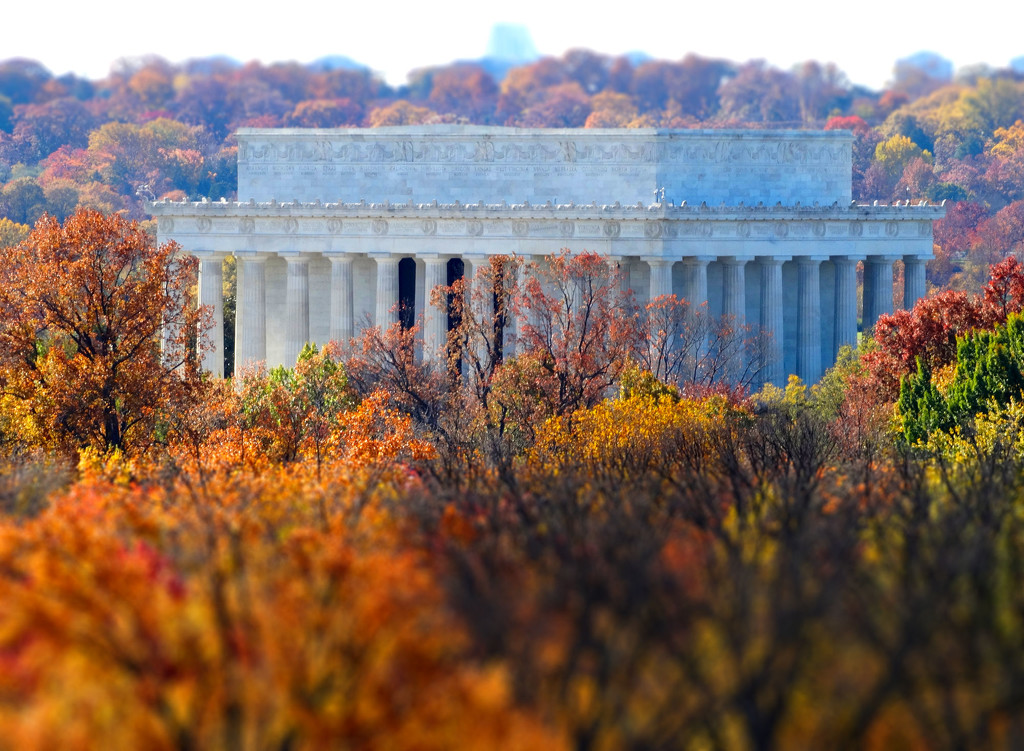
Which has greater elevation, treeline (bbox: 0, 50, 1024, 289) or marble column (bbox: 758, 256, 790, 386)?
treeline (bbox: 0, 50, 1024, 289)

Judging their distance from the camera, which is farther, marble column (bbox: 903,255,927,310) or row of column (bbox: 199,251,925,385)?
marble column (bbox: 903,255,927,310)

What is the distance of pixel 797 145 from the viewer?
105m

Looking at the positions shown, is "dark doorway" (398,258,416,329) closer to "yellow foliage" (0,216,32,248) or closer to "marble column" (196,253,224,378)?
"marble column" (196,253,224,378)

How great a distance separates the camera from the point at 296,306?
330 feet

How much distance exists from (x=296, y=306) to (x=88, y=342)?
43026 millimetres

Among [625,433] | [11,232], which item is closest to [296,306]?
[11,232]

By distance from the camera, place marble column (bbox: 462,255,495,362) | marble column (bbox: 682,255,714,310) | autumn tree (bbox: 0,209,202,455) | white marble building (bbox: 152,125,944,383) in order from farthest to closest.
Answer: marble column (bbox: 682,255,714,310) < white marble building (bbox: 152,125,944,383) < marble column (bbox: 462,255,495,362) < autumn tree (bbox: 0,209,202,455)

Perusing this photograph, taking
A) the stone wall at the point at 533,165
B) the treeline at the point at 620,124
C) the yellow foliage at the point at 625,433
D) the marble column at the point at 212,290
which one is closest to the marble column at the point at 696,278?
the stone wall at the point at 533,165

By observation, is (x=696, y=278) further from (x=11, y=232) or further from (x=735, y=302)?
(x=11, y=232)

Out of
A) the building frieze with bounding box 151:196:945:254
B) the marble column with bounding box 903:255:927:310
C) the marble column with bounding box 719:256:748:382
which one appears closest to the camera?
the marble column with bounding box 719:256:748:382

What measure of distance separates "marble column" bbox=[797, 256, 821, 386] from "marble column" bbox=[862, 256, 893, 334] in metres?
3.56

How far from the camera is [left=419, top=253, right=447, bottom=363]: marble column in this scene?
96.5 m

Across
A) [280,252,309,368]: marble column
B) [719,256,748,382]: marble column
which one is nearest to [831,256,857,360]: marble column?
[719,256,748,382]: marble column

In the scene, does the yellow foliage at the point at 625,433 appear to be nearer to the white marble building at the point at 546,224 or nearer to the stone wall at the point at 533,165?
the white marble building at the point at 546,224
